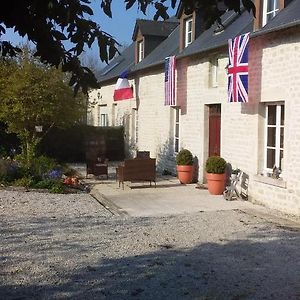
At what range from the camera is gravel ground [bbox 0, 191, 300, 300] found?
4.97 m

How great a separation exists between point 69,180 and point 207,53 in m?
4.98

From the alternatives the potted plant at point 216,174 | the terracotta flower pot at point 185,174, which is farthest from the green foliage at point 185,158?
the potted plant at point 216,174

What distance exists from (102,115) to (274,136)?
18.0 meters

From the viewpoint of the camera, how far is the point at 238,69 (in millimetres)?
11219

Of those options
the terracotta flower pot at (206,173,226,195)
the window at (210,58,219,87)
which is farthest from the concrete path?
the window at (210,58,219,87)

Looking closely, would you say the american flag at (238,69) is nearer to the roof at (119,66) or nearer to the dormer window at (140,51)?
the dormer window at (140,51)

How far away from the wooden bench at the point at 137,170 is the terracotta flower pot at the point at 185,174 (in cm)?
119

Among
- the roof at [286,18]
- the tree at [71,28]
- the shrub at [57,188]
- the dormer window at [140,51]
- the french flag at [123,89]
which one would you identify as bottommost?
the shrub at [57,188]

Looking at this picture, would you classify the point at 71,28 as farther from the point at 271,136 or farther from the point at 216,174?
the point at 216,174

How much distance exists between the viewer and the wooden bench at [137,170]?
12.7 meters

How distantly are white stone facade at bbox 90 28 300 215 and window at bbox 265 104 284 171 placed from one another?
4.6 inches

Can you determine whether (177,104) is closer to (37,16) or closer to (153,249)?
(153,249)

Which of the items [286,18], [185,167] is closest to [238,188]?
[185,167]

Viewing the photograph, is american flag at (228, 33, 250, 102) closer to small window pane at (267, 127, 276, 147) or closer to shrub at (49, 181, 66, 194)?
small window pane at (267, 127, 276, 147)
